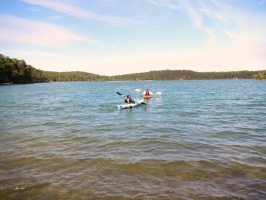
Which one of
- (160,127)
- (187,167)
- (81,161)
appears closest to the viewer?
(187,167)

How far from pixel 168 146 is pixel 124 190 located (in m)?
5.24

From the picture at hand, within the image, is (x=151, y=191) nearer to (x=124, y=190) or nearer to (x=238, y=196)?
(x=124, y=190)

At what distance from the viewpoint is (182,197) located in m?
6.58

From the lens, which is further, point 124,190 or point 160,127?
point 160,127

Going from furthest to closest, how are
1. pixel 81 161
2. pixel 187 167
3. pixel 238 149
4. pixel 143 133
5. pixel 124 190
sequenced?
pixel 143 133 → pixel 238 149 → pixel 81 161 → pixel 187 167 → pixel 124 190

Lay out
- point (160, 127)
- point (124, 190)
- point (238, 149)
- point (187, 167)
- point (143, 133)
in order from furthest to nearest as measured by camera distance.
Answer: point (160, 127), point (143, 133), point (238, 149), point (187, 167), point (124, 190)

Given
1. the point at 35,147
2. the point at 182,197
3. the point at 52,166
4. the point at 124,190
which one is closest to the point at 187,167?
the point at 182,197

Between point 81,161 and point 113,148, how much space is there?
2260 mm

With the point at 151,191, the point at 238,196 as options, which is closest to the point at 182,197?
the point at 151,191

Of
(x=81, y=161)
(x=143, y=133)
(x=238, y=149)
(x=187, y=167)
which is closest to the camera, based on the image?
(x=187, y=167)

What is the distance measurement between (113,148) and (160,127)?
6.12 metres

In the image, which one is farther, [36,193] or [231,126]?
[231,126]

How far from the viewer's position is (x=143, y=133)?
14867 mm

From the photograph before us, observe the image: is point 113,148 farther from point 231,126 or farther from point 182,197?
point 231,126
